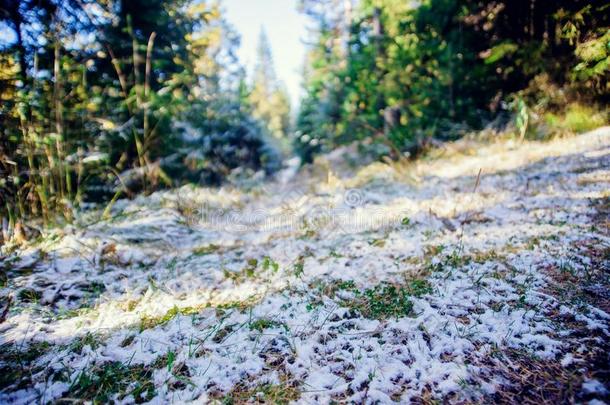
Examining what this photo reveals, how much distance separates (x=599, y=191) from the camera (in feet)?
13.9

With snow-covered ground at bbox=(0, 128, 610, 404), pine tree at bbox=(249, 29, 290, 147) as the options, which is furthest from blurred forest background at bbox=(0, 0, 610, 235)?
pine tree at bbox=(249, 29, 290, 147)

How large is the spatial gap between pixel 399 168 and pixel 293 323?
620 centimetres

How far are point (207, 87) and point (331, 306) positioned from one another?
10.0 m

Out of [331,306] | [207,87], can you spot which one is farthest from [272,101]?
[331,306]

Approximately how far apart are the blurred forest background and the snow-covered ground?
1577mm

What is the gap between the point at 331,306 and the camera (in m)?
2.66

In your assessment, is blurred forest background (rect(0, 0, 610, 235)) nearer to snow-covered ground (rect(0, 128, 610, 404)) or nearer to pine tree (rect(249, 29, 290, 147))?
snow-covered ground (rect(0, 128, 610, 404))

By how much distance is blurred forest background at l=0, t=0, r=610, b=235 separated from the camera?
4.49 meters

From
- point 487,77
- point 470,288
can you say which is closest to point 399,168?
point 487,77

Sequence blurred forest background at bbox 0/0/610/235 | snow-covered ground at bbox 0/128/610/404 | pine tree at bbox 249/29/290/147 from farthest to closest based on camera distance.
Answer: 1. pine tree at bbox 249/29/290/147
2. blurred forest background at bbox 0/0/610/235
3. snow-covered ground at bbox 0/128/610/404

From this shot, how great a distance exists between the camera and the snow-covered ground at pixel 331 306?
1864 mm

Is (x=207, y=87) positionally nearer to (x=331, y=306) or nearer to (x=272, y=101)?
(x=331, y=306)

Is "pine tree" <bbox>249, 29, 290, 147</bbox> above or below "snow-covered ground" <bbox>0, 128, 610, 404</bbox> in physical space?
above

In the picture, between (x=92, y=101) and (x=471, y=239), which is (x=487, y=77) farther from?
(x=92, y=101)
